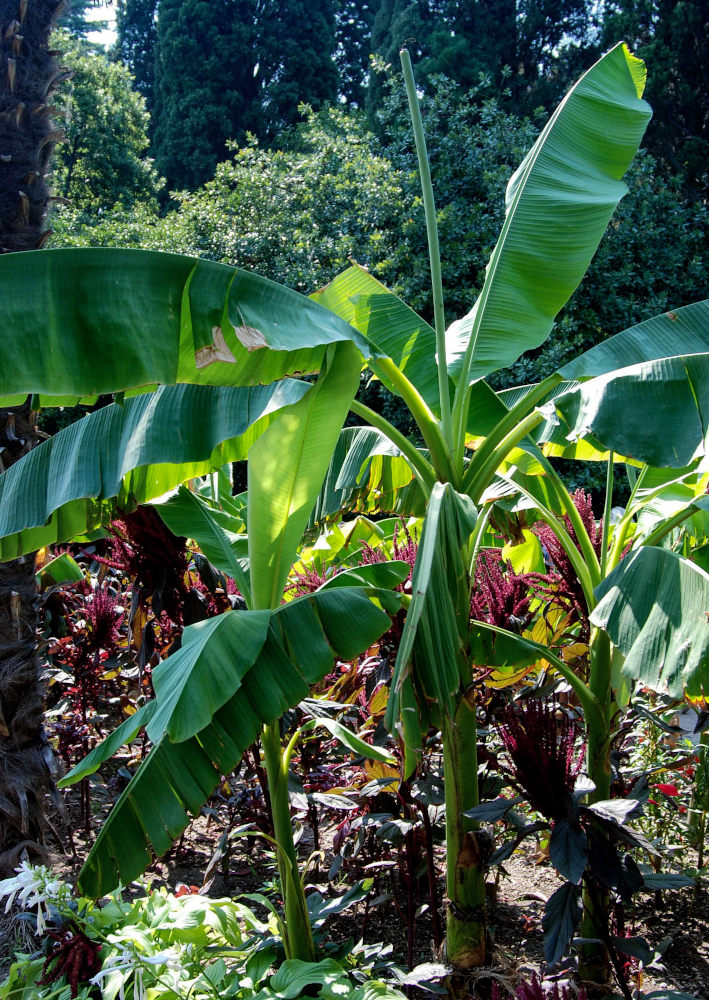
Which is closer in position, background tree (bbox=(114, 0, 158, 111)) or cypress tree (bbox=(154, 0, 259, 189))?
cypress tree (bbox=(154, 0, 259, 189))

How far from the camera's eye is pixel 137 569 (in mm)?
3961

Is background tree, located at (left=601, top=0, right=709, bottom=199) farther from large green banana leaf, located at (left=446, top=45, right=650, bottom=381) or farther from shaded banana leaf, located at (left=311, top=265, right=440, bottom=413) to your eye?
shaded banana leaf, located at (left=311, top=265, right=440, bottom=413)

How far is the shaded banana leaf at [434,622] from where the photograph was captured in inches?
82.8

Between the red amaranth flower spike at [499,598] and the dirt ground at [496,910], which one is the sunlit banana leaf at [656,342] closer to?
the red amaranth flower spike at [499,598]

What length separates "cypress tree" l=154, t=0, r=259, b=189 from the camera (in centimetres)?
2292

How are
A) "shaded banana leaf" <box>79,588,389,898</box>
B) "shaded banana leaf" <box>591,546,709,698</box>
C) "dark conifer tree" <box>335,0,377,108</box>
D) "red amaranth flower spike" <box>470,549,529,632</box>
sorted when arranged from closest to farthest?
"shaded banana leaf" <box>591,546,709,698</box>, "shaded banana leaf" <box>79,588,389,898</box>, "red amaranth flower spike" <box>470,549,529,632</box>, "dark conifer tree" <box>335,0,377,108</box>

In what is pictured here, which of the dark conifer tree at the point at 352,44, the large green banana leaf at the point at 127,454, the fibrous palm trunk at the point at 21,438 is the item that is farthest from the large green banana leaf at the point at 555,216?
the dark conifer tree at the point at 352,44

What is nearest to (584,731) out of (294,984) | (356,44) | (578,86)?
(294,984)

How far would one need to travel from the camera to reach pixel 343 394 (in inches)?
101

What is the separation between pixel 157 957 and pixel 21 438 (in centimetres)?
244

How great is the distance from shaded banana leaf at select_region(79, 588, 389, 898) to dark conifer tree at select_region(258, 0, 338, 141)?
2403 cm

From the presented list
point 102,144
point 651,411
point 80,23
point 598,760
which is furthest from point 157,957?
point 80,23

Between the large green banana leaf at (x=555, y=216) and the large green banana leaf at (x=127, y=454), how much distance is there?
90 centimetres

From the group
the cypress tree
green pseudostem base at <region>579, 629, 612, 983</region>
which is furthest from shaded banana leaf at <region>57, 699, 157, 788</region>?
the cypress tree
